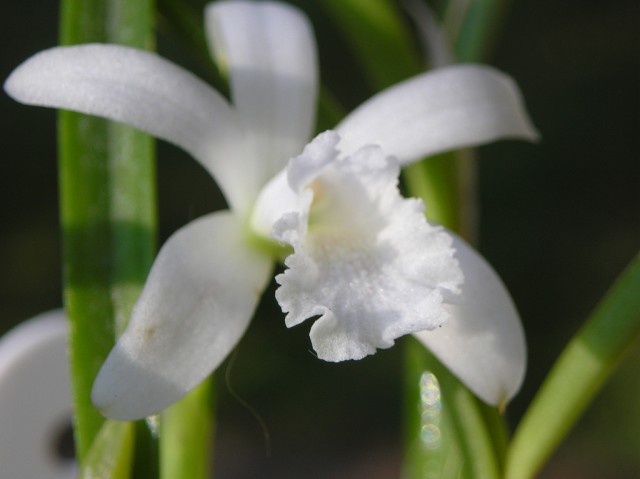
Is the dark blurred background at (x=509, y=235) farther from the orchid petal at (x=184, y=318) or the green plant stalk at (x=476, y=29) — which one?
the orchid petal at (x=184, y=318)

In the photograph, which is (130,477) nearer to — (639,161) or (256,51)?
(256,51)

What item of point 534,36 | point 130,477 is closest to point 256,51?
point 130,477

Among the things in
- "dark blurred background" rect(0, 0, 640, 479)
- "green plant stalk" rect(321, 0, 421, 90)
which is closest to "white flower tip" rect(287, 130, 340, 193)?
"green plant stalk" rect(321, 0, 421, 90)

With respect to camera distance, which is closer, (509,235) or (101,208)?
(101,208)

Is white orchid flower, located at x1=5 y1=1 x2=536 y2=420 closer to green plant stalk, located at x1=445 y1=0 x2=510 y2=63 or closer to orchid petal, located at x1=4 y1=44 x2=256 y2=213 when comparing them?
orchid petal, located at x1=4 y1=44 x2=256 y2=213

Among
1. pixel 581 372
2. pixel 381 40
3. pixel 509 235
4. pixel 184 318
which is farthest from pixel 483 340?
pixel 509 235

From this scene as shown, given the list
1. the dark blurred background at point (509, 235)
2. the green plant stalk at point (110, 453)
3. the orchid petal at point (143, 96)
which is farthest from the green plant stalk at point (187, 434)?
the dark blurred background at point (509, 235)

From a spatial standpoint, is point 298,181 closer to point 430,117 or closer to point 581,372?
point 430,117

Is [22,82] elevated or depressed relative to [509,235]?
elevated
